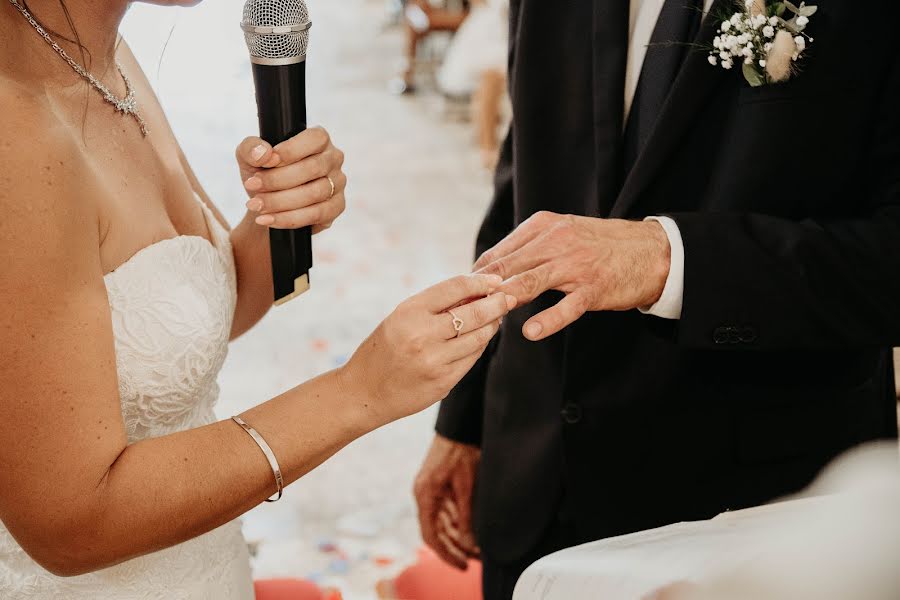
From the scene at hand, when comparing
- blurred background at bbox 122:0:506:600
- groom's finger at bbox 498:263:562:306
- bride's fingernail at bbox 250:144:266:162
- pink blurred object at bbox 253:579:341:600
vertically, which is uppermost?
bride's fingernail at bbox 250:144:266:162

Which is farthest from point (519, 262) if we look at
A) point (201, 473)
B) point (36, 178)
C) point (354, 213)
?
point (354, 213)

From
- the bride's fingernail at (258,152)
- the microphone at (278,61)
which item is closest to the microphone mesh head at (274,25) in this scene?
the microphone at (278,61)

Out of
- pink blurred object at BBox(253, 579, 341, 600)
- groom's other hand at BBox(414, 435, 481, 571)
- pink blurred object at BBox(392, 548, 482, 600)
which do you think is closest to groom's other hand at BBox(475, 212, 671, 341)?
groom's other hand at BBox(414, 435, 481, 571)

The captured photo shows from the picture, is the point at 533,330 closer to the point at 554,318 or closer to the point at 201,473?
the point at 554,318

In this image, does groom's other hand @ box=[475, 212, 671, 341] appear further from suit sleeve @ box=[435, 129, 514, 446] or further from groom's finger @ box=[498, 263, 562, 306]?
suit sleeve @ box=[435, 129, 514, 446]

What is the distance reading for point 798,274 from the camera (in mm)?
1344

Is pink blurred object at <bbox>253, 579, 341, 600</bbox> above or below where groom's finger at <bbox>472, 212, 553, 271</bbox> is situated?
below

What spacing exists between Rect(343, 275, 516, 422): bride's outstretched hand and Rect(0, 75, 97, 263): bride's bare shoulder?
420 millimetres

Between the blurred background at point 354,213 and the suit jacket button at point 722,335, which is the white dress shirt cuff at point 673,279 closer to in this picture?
the suit jacket button at point 722,335

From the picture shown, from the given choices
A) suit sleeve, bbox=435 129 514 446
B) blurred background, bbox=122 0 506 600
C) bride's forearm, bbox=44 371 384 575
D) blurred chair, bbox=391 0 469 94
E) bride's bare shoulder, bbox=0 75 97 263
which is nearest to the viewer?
bride's bare shoulder, bbox=0 75 97 263

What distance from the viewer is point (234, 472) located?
1.24m

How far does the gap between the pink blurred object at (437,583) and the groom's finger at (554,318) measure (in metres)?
1.37

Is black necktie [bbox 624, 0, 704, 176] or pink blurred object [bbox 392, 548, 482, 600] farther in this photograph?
pink blurred object [bbox 392, 548, 482, 600]

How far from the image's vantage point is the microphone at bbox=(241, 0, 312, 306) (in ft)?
4.11
